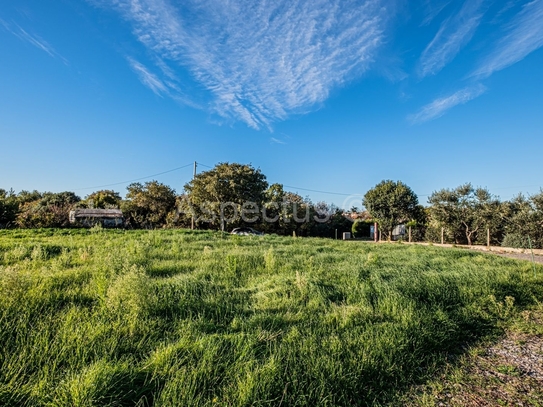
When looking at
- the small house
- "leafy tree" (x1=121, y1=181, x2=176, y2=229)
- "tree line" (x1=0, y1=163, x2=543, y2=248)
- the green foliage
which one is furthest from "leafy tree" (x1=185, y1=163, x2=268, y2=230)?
the green foliage

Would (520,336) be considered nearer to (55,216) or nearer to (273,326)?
(273,326)

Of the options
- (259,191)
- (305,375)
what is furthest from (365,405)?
(259,191)

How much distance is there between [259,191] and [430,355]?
92.9ft

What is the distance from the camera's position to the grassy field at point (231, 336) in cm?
224

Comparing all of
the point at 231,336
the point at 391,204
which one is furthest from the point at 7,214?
the point at 391,204

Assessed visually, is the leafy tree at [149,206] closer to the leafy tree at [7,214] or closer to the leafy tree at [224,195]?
the leafy tree at [224,195]

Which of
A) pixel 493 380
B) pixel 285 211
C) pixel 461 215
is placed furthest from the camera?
pixel 285 211

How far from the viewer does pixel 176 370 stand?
7.95ft

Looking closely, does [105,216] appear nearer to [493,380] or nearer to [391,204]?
[391,204]

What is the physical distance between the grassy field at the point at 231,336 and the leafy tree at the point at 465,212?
18.8 metres

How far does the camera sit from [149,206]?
34.7 m

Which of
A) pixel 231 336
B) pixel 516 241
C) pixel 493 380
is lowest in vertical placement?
pixel 493 380

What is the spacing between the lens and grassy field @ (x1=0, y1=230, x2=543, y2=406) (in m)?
2.24

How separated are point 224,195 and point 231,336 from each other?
88.6 ft
